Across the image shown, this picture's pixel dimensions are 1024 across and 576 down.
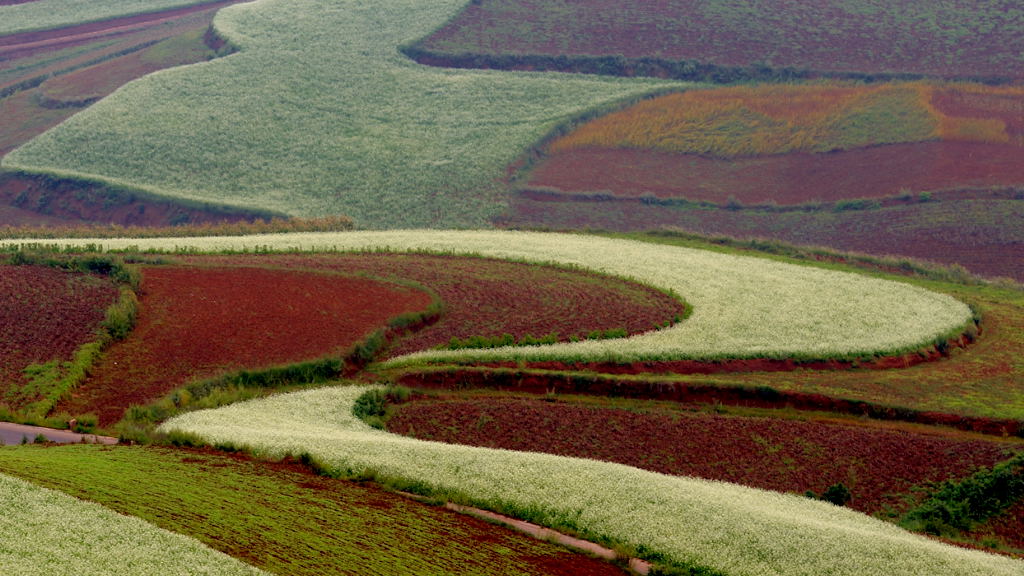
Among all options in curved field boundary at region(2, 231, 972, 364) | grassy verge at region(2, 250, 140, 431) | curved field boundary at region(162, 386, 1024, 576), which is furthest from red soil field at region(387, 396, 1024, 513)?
grassy verge at region(2, 250, 140, 431)

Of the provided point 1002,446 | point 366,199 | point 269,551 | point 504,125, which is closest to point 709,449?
point 1002,446

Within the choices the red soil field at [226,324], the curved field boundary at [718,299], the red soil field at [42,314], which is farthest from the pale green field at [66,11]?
the red soil field at [226,324]

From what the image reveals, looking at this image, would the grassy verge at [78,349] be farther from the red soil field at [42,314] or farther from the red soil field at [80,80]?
the red soil field at [80,80]

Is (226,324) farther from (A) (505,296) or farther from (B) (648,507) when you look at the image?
(B) (648,507)

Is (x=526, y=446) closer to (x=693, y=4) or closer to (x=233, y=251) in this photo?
(x=233, y=251)

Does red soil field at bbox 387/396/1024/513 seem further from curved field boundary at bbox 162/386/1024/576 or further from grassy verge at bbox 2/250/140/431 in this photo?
grassy verge at bbox 2/250/140/431
